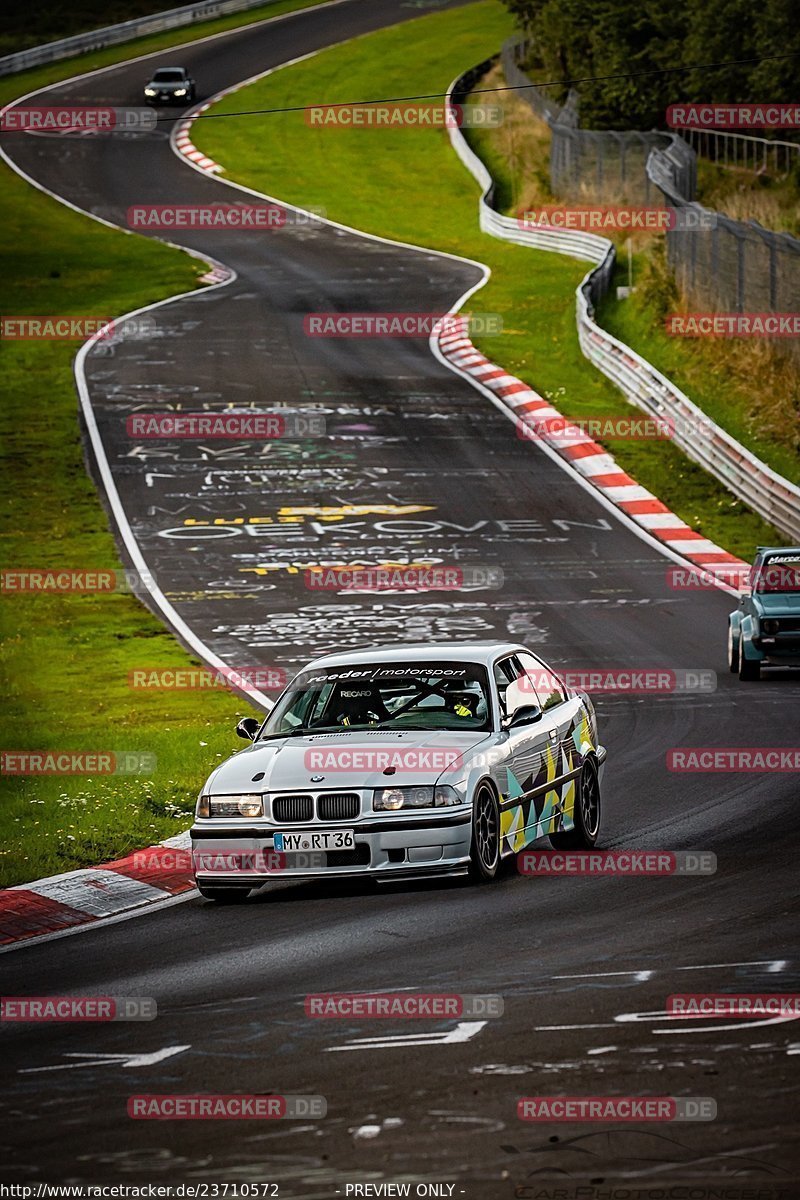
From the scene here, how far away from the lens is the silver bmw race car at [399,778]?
1112cm

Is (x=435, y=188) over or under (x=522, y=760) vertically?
under

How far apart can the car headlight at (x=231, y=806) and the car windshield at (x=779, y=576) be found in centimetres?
1096

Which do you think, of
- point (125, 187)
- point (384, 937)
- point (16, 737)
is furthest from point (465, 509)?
point (125, 187)

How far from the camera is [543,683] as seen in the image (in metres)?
13.2

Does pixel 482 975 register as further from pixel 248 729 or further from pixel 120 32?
pixel 120 32

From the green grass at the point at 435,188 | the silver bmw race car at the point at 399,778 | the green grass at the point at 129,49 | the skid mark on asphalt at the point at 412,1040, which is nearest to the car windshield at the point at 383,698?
the silver bmw race car at the point at 399,778

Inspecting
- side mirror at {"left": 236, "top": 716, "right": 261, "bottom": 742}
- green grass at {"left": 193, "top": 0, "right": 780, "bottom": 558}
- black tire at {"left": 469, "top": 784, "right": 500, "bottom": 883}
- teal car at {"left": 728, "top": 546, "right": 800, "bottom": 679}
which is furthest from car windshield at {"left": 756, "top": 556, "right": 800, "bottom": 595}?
Answer: black tire at {"left": 469, "top": 784, "right": 500, "bottom": 883}

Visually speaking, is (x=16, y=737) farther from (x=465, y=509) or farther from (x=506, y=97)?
(x=506, y=97)

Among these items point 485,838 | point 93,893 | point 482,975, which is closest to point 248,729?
point 93,893

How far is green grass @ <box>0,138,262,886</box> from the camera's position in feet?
45.2

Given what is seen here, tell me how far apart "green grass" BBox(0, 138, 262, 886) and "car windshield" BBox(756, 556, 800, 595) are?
5975mm

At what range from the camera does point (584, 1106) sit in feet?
22.1

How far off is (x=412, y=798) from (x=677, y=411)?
23.2 meters

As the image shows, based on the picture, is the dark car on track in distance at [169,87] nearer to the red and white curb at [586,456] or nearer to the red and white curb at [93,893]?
the red and white curb at [586,456]
